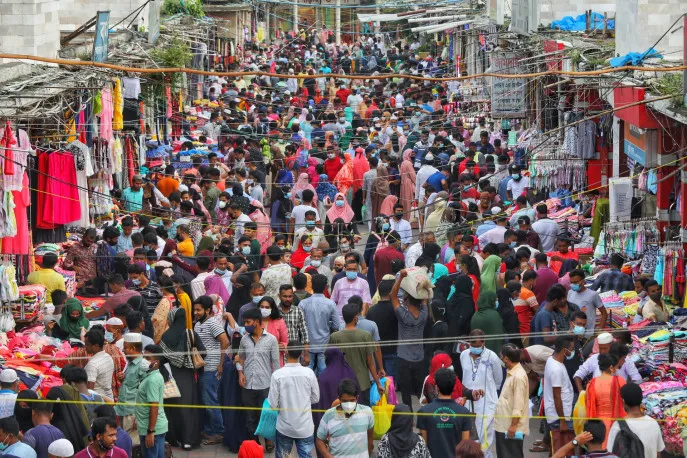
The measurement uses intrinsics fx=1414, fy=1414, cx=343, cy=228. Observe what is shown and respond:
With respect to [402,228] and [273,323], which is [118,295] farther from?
[402,228]

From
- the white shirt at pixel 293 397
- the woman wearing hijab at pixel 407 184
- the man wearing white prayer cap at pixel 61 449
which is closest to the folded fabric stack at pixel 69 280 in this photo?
the white shirt at pixel 293 397

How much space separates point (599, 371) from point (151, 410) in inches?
140

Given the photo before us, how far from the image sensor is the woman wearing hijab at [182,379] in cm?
1202

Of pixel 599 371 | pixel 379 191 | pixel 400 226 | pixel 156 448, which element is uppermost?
pixel 379 191

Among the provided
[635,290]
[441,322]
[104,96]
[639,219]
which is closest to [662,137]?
[639,219]

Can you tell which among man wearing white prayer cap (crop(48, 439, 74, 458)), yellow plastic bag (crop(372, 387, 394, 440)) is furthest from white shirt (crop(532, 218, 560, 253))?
man wearing white prayer cap (crop(48, 439, 74, 458))

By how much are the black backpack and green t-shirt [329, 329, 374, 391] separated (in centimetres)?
302

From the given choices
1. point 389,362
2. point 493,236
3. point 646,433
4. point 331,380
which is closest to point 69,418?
point 331,380

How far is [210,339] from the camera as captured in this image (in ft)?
40.2

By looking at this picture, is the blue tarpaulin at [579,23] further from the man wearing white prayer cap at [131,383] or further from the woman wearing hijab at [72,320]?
the man wearing white prayer cap at [131,383]

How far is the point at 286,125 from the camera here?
3084 cm

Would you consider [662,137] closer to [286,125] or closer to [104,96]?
[104,96]

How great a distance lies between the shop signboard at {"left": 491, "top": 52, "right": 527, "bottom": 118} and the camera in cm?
2488

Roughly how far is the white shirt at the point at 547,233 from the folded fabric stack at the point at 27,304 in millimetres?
6142
